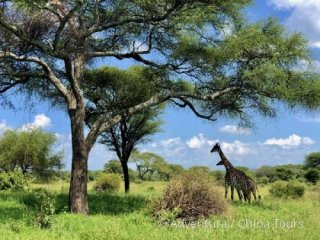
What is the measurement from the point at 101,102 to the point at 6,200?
1323 cm

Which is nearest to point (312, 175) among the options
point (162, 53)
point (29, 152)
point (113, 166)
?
point (113, 166)

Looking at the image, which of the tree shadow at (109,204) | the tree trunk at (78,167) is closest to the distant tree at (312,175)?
the tree shadow at (109,204)

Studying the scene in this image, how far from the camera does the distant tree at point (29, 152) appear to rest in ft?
178

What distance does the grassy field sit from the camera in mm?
13805

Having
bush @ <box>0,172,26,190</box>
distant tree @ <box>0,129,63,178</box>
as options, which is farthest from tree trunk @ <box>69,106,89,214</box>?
distant tree @ <box>0,129,63,178</box>

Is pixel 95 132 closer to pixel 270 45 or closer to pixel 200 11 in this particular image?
pixel 200 11

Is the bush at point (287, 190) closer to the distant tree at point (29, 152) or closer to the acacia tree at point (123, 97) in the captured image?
the acacia tree at point (123, 97)

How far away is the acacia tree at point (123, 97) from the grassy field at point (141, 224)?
20.5 ft

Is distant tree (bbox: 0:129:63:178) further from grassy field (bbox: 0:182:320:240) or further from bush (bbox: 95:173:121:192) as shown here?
grassy field (bbox: 0:182:320:240)

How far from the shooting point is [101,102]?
114ft

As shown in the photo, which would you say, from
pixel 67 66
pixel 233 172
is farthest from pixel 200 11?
pixel 233 172

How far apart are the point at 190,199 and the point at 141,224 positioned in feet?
7.40

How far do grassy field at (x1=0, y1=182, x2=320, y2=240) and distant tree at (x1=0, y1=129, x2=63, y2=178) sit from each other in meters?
31.4

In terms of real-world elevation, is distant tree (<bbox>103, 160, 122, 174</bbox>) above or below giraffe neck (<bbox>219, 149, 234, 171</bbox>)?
above
